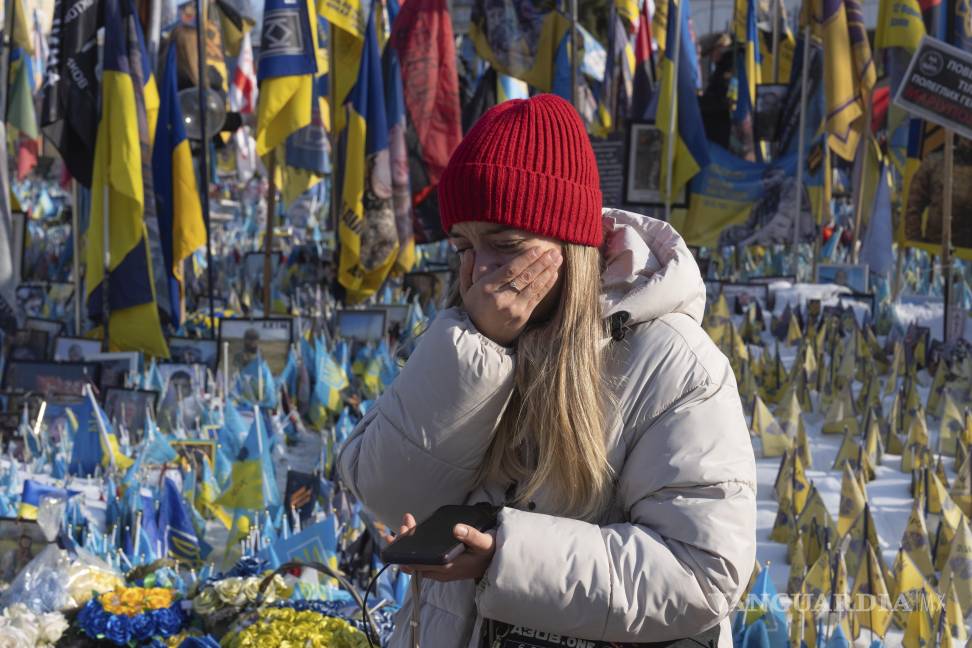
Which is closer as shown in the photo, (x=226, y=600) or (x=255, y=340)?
(x=226, y=600)

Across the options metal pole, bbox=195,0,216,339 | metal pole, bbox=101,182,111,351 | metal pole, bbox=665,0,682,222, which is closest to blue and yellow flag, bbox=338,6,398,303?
metal pole, bbox=195,0,216,339

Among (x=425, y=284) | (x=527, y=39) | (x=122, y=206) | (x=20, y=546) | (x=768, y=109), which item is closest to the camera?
(x=20, y=546)

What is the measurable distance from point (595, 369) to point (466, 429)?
0.18m

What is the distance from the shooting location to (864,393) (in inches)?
236

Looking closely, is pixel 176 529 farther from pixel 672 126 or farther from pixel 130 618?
pixel 672 126

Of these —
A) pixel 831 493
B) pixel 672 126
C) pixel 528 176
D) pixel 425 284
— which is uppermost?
pixel 672 126

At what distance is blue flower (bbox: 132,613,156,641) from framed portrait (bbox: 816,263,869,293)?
6588 mm

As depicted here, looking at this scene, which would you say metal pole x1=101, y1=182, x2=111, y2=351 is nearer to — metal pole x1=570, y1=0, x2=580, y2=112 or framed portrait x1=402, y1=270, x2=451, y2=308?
framed portrait x1=402, y1=270, x2=451, y2=308

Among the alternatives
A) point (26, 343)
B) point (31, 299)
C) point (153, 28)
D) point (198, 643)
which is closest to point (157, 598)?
point (198, 643)

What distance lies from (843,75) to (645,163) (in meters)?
1.74

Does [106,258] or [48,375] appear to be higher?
[106,258]

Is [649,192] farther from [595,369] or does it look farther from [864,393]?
[595,369]

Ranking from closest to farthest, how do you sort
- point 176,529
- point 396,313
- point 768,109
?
point 176,529 → point 396,313 → point 768,109

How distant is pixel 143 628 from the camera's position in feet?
10.4
